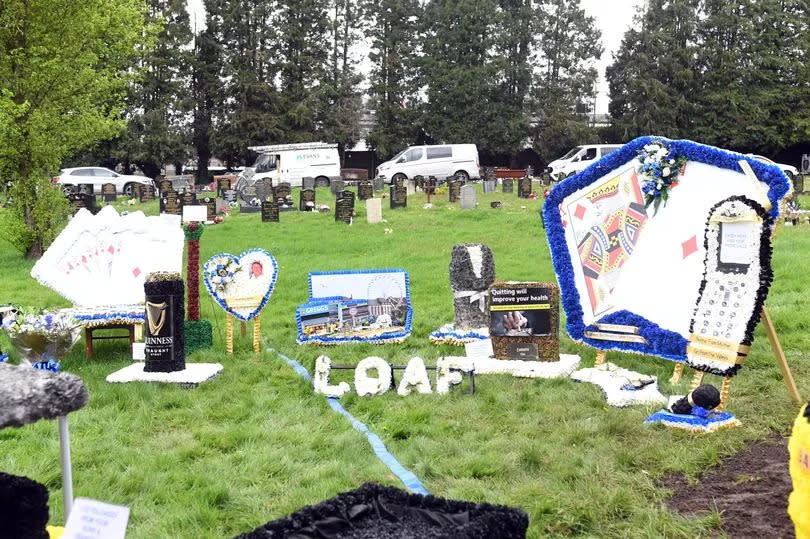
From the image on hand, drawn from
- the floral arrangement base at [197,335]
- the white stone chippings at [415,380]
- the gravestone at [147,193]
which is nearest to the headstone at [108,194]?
the gravestone at [147,193]

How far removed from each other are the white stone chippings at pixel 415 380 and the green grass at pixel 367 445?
133 millimetres

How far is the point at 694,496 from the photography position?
16.1ft

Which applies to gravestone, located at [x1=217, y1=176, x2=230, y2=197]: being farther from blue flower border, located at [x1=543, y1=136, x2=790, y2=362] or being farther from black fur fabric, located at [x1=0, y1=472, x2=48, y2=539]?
black fur fabric, located at [x1=0, y1=472, x2=48, y2=539]

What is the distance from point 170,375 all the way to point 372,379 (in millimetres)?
2020

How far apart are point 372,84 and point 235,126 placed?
8039mm

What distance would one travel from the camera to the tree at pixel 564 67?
43.2 meters

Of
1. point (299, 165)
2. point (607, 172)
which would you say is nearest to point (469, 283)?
point (607, 172)

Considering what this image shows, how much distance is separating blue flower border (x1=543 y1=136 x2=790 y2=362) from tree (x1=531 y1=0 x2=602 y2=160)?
34844 mm

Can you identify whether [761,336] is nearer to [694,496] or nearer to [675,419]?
[675,419]

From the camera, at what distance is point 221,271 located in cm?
902

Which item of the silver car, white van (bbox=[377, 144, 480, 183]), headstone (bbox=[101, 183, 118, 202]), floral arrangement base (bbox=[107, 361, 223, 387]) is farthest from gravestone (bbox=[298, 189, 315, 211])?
floral arrangement base (bbox=[107, 361, 223, 387])

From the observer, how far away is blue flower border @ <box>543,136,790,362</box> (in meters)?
6.88

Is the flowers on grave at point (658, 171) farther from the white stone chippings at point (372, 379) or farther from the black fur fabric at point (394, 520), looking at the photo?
the black fur fabric at point (394, 520)

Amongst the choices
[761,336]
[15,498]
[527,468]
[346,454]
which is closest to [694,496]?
[527,468]
